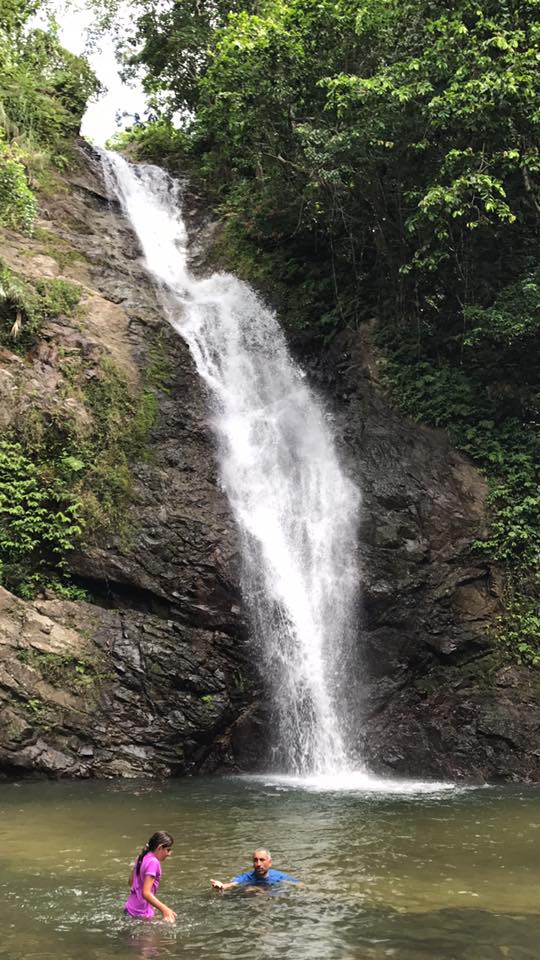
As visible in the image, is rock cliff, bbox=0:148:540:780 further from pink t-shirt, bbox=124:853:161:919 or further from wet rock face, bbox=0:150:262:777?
pink t-shirt, bbox=124:853:161:919

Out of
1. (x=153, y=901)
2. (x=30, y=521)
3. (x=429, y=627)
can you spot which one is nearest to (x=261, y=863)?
(x=153, y=901)

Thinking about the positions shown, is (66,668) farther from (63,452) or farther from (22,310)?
(22,310)

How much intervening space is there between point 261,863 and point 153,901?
1126 mm

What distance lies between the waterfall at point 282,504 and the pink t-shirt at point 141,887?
654cm

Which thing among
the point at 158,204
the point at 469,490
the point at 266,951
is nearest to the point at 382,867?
the point at 266,951

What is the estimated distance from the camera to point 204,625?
13.9 m

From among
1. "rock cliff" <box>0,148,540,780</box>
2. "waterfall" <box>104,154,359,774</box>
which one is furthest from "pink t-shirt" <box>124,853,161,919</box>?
"waterfall" <box>104,154,359,774</box>

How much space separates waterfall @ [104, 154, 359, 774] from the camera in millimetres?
13547

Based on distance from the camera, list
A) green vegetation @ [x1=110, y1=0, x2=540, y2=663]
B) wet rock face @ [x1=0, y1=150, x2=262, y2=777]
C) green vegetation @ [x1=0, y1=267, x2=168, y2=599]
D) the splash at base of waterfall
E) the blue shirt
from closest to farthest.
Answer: the blue shirt < the splash at base of waterfall < wet rock face @ [x1=0, y1=150, x2=262, y2=777] < green vegetation @ [x1=0, y1=267, x2=168, y2=599] < green vegetation @ [x1=110, y1=0, x2=540, y2=663]

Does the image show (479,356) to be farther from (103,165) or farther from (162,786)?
(103,165)

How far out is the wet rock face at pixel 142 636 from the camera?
40.1ft

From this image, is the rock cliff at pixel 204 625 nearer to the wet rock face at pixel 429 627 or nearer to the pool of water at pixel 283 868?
the wet rock face at pixel 429 627

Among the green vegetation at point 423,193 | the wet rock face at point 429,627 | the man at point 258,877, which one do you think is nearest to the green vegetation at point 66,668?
the wet rock face at point 429,627

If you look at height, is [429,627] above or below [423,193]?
below
